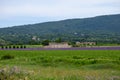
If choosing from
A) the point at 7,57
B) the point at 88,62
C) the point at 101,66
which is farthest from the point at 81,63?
the point at 7,57

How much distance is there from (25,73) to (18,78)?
0.67 metres

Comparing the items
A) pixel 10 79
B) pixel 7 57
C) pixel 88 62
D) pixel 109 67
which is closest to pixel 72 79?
pixel 10 79

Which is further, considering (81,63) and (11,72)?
(81,63)

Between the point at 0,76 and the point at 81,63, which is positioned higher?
the point at 0,76

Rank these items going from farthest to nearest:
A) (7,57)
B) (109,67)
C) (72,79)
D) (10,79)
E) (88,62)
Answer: (7,57)
(88,62)
(109,67)
(72,79)
(10,79)

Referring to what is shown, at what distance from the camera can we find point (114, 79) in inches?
490

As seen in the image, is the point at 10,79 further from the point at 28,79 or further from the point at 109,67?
the point at 109,67

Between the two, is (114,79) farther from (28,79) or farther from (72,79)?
(28,79)

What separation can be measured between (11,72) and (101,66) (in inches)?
651

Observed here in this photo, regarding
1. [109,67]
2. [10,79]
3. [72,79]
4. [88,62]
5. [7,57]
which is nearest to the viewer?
[10,79]

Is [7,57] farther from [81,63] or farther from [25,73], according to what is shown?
[25,73]

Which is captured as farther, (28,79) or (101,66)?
(101,66)

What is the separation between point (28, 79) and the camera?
40.0 ft

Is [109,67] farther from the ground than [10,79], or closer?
closer
